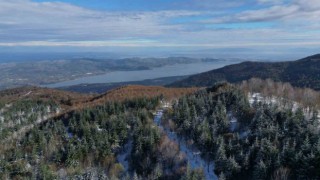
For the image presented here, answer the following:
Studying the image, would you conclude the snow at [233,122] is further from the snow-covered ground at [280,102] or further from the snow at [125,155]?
the snow at [125,155]

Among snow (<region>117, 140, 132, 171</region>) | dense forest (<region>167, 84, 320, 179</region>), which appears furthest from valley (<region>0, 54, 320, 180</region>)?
dense forest (<region>167, 84, 320, 179</region>)

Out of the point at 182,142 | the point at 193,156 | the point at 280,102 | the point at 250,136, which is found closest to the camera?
the point at 250,136

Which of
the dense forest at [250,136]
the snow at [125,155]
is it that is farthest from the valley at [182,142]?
the dense forest at [250,136]

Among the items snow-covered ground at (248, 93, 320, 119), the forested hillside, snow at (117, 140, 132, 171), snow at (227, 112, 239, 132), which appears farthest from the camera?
snow-covered ground at (248, 93, 320, 119)

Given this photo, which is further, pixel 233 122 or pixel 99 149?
pixel 233 122

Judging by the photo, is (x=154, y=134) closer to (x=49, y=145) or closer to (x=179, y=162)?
(x=179, y=162)

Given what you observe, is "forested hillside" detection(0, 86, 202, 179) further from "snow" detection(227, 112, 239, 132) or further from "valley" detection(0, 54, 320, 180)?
"snow" detection(227, 112, 239, 132)

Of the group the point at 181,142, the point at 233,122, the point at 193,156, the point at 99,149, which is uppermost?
the point at 233,122

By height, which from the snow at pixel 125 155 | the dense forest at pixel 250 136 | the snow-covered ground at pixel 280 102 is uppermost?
the snow-covered ground at pixel 280 102

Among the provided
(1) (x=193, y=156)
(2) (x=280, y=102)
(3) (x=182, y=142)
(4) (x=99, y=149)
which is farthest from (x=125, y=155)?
(2) (x=280, y=102)

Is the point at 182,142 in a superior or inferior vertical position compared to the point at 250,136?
inferior

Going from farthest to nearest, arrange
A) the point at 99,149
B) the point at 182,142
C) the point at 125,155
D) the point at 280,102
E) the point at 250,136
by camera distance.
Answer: the point at 280,102 → the point at 182,142 → the point at 125,155 → the point at 99,149 → the point at 250,136

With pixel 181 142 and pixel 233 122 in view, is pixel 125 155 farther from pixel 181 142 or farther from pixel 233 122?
pixel 233 122
